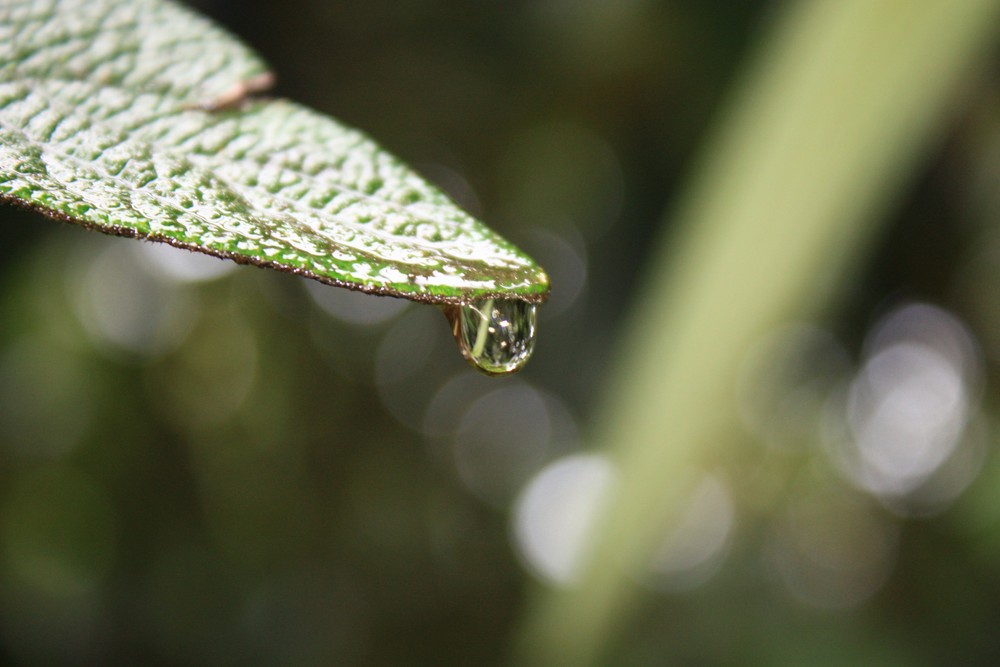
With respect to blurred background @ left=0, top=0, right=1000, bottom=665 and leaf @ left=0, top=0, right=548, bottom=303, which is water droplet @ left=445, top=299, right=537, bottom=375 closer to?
leaf @ left=0, top=0, right=548, bottom=303

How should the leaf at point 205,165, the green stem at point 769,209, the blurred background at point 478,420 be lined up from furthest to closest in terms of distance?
the blurred background at point 478,420 < the green stem at point 769,209 < the leaf at point 205,165

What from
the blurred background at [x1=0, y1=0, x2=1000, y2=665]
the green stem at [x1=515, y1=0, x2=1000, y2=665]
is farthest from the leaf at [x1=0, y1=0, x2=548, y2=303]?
the blurred background at [x1=0, y1=0, x2=1000, y2=665]

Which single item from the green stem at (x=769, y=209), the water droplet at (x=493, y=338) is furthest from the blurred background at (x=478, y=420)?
the water droplet at (x=493, y=338)

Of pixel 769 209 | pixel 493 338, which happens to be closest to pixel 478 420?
pixel 769 209

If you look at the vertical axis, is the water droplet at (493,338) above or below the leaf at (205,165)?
below

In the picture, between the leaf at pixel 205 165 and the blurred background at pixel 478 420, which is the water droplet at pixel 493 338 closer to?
the leaf at pixel 205 165

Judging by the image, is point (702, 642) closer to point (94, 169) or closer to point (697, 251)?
point (697, 251)
